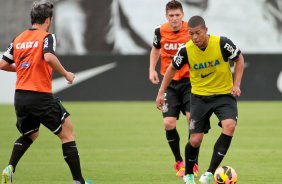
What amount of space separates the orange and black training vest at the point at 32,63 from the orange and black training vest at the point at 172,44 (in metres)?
2.47

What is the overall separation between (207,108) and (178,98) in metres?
1.58

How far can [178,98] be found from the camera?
11.3 m

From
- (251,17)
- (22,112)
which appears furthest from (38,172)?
(251,17)

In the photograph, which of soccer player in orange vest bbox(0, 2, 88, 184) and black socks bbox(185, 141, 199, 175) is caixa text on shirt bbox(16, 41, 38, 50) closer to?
soccer player in orange vest bbox(0, 2, 88, 184)

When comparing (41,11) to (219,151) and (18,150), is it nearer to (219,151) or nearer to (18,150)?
(18,150)

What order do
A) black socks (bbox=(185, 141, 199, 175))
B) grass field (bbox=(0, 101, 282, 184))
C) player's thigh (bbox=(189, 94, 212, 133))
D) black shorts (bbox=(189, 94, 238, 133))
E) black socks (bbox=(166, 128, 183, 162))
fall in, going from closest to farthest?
black shorts (bbox=(189, 94, 238, 133)), player's thigh (bbox=(189, 94, 212, 133)), black socks (bbox=(185, 141, 199, 175)), grass field (bbox=(0, 101, 282, 184)), black socks (bbox=(166, 128, 183, 162))

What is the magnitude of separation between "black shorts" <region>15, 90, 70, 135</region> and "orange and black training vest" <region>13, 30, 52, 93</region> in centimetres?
8

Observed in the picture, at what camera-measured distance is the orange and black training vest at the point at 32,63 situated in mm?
9219

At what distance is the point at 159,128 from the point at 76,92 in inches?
275

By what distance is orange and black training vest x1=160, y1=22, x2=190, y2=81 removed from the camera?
11312 millimetres

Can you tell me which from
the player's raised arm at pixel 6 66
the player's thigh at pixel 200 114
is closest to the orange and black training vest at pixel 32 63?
the player's raised arm at pixel 6 66

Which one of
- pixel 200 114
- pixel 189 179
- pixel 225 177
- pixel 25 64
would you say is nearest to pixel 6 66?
pixel 25 64

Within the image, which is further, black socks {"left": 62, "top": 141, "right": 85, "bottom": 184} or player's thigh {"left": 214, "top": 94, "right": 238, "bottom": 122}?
player's thigh {"left": 214, "top": 94, "right": 238, "bottom": 122}

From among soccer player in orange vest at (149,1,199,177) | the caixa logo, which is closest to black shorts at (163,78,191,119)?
soccer player in orange vest at (149,1,199,177)
